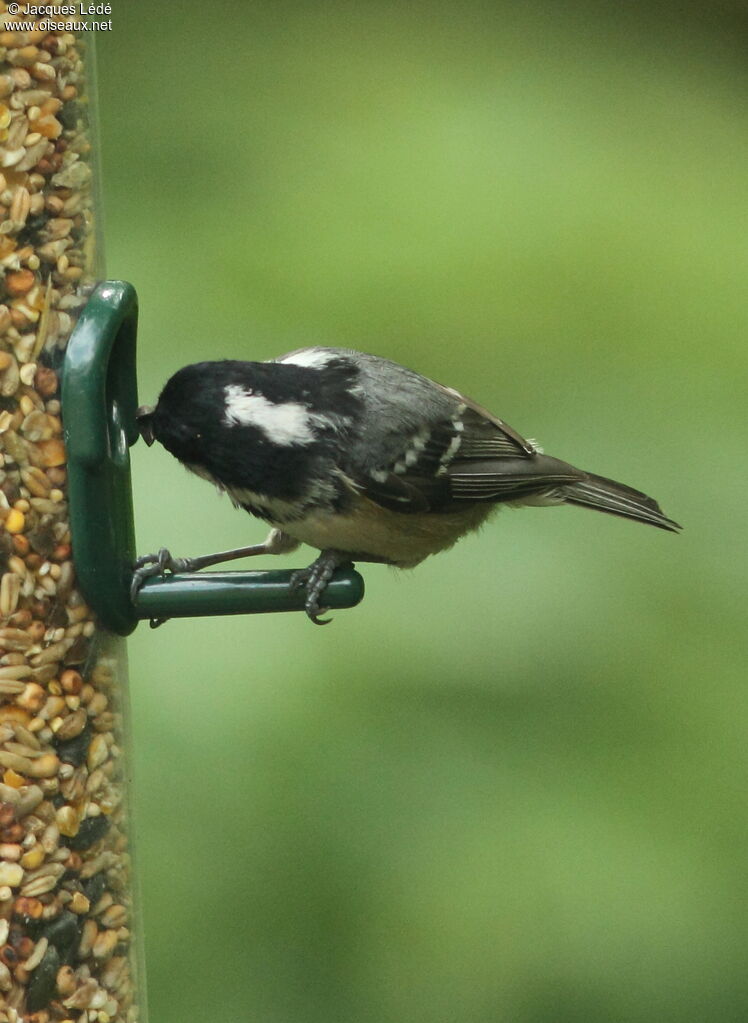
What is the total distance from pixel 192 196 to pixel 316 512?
6.31 feet

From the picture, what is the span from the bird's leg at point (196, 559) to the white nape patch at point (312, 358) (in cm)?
44

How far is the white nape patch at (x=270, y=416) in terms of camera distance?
10.4 ft

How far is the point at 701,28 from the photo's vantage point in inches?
255

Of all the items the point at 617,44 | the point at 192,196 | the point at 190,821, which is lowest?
the point at 190,821

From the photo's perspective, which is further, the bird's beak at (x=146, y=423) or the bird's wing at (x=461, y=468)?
the bird's wing at (x=461, y=468)

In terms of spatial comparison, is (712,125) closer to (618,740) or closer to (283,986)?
(618,740)

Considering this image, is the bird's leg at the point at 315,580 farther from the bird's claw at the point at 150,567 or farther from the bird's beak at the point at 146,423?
the bird's beak at the point at 146,423

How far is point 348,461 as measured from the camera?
349cm

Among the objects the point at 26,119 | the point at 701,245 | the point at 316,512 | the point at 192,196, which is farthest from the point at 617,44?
the point at 26,119

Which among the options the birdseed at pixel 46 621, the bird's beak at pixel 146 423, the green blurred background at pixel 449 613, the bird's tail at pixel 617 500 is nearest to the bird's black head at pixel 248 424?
A: the bird's beak at pixel 146 423

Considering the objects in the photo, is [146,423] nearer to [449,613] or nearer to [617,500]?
[449,613]

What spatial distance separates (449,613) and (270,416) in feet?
4.02

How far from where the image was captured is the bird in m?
3.15

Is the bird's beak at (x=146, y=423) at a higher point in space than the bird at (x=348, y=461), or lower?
higher
